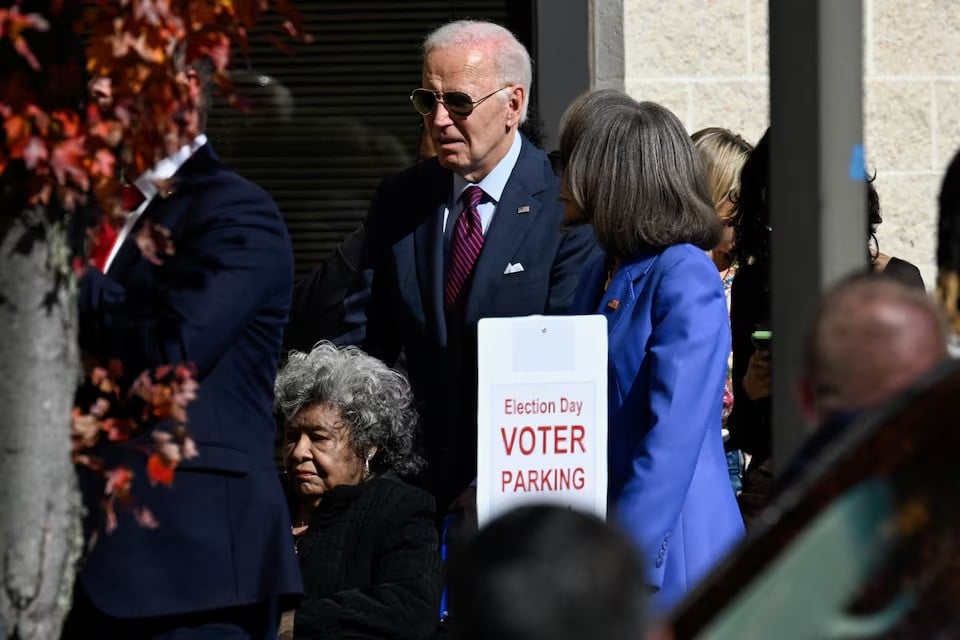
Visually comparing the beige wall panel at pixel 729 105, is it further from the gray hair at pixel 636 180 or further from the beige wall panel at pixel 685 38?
the gray hair at pixel 636 180

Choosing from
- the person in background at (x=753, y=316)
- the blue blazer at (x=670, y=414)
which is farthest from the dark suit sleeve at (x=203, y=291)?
the person in background at (x=753, y=316)

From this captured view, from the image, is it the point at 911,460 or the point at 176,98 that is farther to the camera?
the point at 176,98

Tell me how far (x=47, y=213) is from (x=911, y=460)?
1590mm

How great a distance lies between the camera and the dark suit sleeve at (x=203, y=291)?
3.41 m

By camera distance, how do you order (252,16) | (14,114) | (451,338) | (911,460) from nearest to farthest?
(911,460), (14,114), (252,16), (451,338)

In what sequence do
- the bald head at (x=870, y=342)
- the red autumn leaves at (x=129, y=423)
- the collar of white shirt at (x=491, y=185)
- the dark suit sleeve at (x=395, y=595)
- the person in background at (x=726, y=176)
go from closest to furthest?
the bald head at (x=870, y=342) → the red autumn leaves at (x=129, y=423) → the dark suit sleeve at (x=395, y=595) → the collar of white shirt at (x=491, y=185) → the person in background at (x=726, y=176)

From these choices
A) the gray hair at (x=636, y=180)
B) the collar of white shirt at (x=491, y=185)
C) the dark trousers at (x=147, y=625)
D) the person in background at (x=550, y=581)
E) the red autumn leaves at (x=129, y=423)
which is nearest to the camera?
the person in background at (x=550, y=581)

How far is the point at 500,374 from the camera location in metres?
4.47

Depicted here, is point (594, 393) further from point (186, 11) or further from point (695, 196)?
point (186, 11)

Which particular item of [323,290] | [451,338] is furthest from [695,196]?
[323,290]

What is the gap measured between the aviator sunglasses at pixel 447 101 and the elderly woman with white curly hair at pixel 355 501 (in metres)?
0.75

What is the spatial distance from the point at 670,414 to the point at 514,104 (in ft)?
4.45

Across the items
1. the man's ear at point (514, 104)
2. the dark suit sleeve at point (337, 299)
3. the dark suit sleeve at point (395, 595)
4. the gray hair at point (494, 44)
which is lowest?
the dark suit sleeve at point (395, 595)

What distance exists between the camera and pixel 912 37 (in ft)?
22.6
